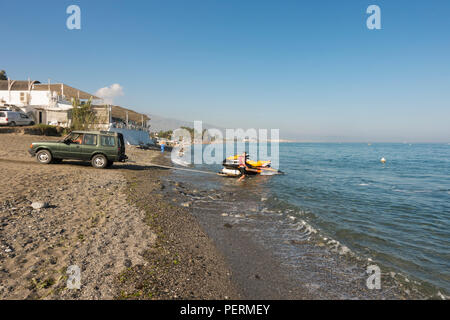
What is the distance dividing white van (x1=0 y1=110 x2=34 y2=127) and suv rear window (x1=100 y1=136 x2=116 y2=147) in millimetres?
19733

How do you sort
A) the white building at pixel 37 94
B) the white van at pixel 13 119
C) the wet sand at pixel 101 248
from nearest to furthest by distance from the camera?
the wet sand at pixel 101 248
the white van at pixel 13 119
the white building at pixel 37 94

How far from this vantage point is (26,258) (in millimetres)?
4691

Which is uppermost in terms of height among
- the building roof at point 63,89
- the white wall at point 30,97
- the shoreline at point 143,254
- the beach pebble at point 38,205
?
the building roof at point 63,89

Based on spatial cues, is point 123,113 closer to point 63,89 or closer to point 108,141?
point 63,89

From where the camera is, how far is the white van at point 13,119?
87.3 feet

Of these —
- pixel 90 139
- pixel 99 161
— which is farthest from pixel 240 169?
pixel 90 139

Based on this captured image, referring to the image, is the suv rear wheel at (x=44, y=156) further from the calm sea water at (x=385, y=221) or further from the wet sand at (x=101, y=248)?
the calm sea water at (x=385, y=221)

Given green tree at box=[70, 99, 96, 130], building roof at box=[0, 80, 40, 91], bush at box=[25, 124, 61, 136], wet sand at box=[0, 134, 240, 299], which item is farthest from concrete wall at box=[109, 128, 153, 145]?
wet sand at box=[0, 134, 240, 299]

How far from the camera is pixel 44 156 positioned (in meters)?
14.7

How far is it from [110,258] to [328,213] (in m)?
9.04

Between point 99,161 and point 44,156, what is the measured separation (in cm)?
295

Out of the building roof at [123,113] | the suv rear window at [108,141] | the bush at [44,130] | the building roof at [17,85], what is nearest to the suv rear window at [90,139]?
the suv rear window at [108,141]

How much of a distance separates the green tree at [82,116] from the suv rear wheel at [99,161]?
19024 mm

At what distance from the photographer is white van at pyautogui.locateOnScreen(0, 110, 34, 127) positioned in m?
26.6
